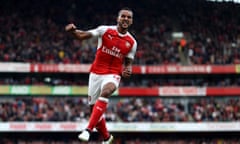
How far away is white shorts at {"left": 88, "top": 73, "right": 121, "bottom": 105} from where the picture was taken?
327 inches

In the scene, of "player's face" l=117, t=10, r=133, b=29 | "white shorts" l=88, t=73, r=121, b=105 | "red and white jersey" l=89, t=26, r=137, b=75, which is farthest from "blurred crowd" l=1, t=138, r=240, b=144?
"player's face" l=117, t=10, r=133, b=29

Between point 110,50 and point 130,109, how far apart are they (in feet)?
79.0

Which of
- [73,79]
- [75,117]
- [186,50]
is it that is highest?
[186,50]

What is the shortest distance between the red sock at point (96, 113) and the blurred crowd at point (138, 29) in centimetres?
2555

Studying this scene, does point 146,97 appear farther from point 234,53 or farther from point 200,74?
point 234,53

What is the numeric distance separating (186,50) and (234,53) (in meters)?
3.63

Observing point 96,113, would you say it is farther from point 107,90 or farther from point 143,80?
point 143,80

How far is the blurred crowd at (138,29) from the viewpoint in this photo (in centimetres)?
3381

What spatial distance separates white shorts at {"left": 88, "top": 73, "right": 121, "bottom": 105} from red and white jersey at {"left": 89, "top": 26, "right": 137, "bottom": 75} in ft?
0.28

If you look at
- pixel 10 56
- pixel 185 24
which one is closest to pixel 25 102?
pixel 10 56

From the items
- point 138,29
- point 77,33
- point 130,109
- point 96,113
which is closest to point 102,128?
point 96,113

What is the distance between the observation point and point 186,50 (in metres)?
35.5

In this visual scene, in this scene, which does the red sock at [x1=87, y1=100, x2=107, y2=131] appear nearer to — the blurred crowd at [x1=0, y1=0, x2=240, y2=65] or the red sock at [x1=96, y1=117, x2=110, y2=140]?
the red sock at [x1=96, y1=117, x2=110, y2=140]

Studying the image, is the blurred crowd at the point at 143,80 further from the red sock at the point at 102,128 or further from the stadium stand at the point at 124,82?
the red sock at the point at 102,128
